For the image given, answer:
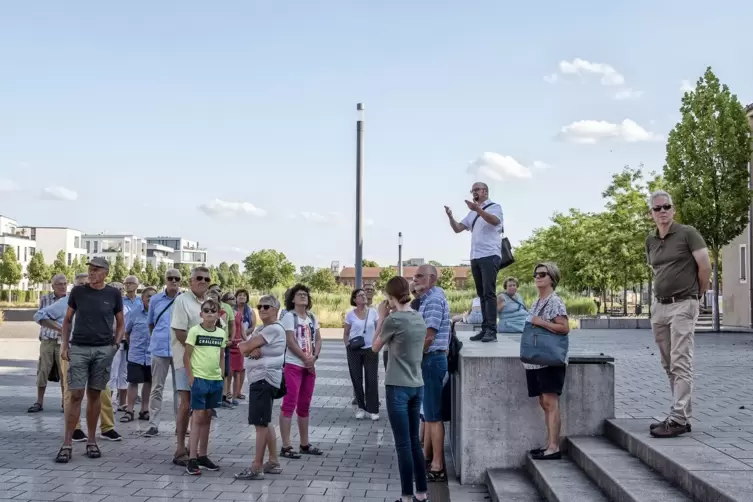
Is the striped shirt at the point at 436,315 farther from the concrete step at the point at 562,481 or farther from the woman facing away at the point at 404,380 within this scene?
the concrete step at the point at 562,481

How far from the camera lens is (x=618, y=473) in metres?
5.64

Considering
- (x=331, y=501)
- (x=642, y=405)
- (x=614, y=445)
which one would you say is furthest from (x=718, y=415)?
(x=331, y=501)

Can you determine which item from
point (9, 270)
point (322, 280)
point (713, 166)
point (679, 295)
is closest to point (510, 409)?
point (679, 295)

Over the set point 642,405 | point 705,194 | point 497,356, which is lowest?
point 642,405

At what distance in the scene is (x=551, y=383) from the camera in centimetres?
660

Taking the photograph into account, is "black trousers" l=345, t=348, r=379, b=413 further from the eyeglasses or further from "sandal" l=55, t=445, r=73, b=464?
the eyeglasses

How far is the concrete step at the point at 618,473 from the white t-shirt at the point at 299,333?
2.82 metres

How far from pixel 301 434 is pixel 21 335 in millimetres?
22707

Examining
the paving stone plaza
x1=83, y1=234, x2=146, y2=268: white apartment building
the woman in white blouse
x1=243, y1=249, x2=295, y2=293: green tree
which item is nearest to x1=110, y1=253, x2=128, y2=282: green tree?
x1=243, y1=249, x2=295, y2=293: green tree

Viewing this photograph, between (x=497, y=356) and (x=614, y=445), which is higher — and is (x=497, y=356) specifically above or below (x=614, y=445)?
above

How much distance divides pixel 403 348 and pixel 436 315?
85cm

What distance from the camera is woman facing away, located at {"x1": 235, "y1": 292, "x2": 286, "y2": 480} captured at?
7129 millimetres

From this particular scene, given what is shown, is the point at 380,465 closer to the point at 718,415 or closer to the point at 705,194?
the point at 718,415

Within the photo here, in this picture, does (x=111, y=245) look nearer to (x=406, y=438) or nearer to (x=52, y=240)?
(x=52, y=240)
